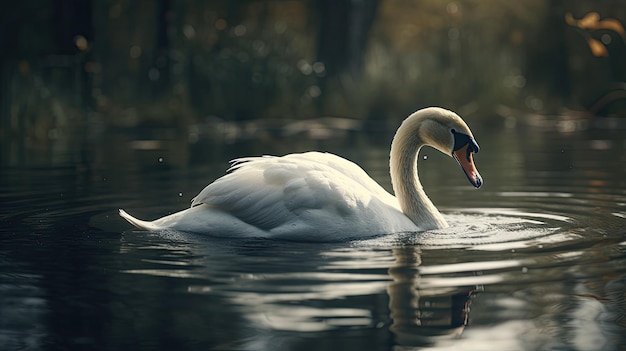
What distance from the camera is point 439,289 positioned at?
5691 millimetres

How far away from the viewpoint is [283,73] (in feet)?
68.6

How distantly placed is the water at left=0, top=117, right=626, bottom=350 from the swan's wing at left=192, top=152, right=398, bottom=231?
0.82 ft

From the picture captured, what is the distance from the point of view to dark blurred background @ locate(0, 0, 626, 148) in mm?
19781

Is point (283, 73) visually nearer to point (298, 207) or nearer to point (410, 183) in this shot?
point (410, 183)

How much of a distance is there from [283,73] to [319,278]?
15.1 meters

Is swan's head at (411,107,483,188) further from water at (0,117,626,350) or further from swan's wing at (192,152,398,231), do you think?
swan's wing at (192,152,398,231)

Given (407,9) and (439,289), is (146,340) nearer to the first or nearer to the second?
(439,289)

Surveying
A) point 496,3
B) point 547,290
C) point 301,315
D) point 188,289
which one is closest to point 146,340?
point 301,315

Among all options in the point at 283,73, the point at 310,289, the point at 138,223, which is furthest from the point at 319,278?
the point at 283,73

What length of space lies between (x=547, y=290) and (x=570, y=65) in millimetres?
18404

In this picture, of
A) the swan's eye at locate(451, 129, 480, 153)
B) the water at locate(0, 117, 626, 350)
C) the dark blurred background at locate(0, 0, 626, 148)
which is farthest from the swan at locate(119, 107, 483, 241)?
the dark blurred background at locate(0, 0, 626, 148)

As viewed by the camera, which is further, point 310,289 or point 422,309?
point 310,289

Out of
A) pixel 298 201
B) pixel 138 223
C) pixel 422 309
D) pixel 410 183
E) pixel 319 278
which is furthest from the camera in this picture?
pixel 410 183

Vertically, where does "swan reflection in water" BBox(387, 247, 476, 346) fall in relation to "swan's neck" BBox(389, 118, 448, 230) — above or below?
below
